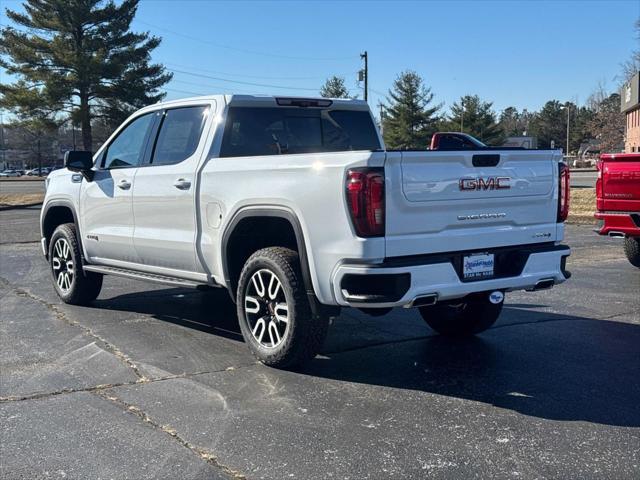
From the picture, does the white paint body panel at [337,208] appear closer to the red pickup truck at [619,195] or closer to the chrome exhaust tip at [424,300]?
the chrome exhaust tip at [424,300]

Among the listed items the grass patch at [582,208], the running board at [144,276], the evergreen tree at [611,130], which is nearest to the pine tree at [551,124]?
the evergreen tree at [611,130]

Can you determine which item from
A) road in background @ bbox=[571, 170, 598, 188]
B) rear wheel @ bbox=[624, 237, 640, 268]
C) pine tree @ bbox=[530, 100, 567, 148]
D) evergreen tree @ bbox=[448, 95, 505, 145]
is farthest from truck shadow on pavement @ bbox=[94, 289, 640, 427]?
pine tree @ bbox=[530, 100, 567, 148]

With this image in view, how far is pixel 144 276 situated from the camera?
6.56 meters

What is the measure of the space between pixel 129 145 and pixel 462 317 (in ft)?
11.8

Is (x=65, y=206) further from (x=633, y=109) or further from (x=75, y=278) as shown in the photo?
(x=633, y=109)

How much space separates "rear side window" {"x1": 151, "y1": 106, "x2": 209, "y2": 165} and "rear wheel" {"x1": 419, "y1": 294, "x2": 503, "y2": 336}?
2.50 m

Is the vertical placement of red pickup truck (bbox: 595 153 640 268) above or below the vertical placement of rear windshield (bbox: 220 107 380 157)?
below

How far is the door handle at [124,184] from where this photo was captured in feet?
21.7

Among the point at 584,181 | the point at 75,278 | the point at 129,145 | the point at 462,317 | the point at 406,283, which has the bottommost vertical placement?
the point at 584,181

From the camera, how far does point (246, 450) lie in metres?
3.76

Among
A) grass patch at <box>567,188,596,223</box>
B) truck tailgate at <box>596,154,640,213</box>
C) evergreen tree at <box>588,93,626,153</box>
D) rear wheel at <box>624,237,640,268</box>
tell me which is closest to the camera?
truck tailgate at <box>596,154,640,213</box>

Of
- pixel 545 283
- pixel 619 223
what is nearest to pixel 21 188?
pixel 619 223

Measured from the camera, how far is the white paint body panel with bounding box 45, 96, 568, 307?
4.41 meters

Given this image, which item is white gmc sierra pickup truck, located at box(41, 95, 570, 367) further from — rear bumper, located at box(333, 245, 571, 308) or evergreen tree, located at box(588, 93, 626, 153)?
evergreen tree, located at box(588, 93, 626, 153)
